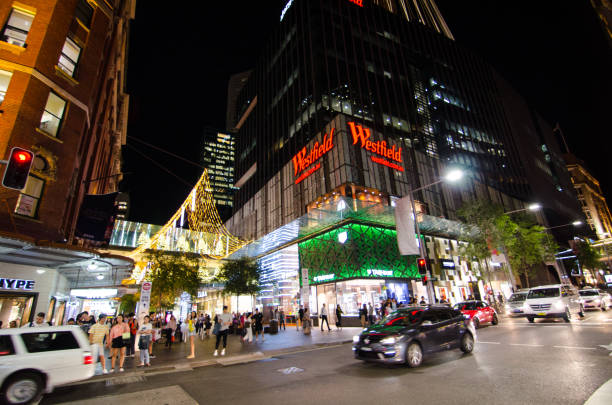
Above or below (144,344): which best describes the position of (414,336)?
above

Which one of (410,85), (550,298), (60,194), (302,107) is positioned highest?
(410,85)

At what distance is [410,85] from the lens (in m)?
43.0

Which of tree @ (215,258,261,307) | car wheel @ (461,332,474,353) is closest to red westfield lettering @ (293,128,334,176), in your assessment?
tree @ (215,258,261,307)

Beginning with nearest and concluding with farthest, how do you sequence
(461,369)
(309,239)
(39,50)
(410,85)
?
(461,369), (39,50), (309,239), (410,85)

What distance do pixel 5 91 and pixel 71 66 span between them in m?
3.78

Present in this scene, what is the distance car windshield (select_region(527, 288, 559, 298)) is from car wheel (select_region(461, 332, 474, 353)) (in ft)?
36.5

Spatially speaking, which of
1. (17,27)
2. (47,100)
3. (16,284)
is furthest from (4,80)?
(16,284)

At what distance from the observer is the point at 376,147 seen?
32.9m

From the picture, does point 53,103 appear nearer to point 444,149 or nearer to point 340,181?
point 340,181

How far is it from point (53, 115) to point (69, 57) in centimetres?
382

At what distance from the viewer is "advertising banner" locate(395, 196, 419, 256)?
15.5m

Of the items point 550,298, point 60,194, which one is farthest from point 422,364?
point 60,194

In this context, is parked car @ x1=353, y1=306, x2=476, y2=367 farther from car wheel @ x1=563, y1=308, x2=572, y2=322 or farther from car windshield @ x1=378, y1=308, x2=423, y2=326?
car wheel @ x1=563, y1=308, x2=572, y2=322

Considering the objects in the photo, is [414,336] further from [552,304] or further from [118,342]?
[552,304]
